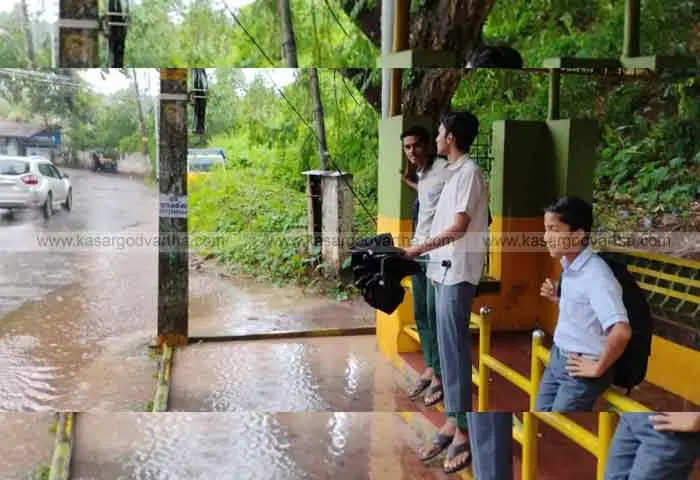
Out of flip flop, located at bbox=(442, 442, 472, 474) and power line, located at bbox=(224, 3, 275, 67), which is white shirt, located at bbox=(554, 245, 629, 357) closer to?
flip flop, located at bbox=(442, 442, 472, 474)

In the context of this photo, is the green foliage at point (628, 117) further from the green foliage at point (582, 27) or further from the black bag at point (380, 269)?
the black bag at point (380, 269)

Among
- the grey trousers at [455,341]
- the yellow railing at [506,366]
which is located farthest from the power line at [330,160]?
the yellow railing at [506,366]

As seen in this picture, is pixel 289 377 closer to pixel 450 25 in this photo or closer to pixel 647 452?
pixel 647 452

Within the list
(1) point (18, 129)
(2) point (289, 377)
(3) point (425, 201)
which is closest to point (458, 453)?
(2) point (289, 377)

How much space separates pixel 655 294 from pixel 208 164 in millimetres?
989

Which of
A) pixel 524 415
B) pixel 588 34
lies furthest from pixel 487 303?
pixel 588 34

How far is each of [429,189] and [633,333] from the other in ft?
1.59

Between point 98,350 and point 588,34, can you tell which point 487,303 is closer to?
point 588,34

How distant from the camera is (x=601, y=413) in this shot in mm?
1357

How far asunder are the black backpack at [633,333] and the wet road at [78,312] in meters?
0.93

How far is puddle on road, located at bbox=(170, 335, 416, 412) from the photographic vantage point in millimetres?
1597

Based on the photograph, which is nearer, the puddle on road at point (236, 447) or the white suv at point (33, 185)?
the white suv at point (33, 185)

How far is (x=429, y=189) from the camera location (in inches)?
56.4

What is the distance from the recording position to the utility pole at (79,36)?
1.43m
